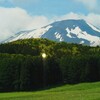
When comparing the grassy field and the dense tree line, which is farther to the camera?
the dense tree line

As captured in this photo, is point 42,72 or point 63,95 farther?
point 42,72

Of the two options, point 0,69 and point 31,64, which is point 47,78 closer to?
point 31,64

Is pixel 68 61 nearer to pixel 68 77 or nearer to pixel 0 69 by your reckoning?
pixel 68 77

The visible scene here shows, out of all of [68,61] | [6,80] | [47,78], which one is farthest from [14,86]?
[68,61]

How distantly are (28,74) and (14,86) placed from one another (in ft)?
21.4

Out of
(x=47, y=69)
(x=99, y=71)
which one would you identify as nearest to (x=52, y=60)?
(x=47, y=69)

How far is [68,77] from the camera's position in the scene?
139500 mm

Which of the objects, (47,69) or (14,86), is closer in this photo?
(14,86)

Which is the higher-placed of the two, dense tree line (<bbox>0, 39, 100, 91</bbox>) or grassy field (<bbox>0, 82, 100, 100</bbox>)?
dense tree line (<bbox>0, 39, 100, 91</bbox>)

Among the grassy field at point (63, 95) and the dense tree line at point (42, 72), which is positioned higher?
the dense tree line at point (42, 72)

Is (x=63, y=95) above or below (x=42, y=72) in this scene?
below

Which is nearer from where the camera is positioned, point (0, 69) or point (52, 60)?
point (0, 69)

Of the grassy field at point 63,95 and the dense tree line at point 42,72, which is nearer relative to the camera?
the grassy field at point 63,95

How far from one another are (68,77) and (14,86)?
735 inches
